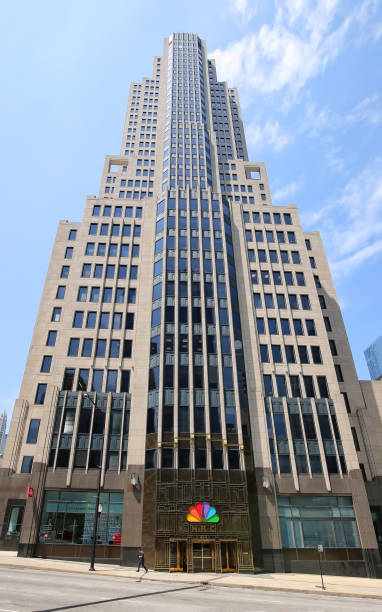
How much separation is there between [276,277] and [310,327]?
313 inches

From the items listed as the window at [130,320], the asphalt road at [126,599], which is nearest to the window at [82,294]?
the window at [130,320]

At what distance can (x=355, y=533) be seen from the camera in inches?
1259

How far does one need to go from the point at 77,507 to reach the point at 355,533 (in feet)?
82.2

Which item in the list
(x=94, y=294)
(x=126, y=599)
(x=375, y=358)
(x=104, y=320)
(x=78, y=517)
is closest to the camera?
(x=126, y=599)

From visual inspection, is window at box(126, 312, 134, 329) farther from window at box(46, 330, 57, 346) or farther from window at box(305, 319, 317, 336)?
window at box(305, 319, 317, 336)

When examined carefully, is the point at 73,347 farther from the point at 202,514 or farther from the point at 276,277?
the point at 276,277

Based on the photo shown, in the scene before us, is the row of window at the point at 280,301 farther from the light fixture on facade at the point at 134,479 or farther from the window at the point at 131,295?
the light fixture on facade at the point at 134,479

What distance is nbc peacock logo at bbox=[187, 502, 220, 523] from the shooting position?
1197 inches

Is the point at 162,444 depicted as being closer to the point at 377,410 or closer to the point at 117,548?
the point at 117,548

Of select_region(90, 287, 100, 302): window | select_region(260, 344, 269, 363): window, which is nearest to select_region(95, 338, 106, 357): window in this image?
select_region(90, 287, 100, 302): window

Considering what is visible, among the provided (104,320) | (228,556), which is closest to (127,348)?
(104,320)

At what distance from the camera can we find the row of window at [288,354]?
1606 inches

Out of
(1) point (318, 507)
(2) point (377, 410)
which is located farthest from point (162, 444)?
(2) point (377, 410)

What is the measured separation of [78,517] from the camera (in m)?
32.5
